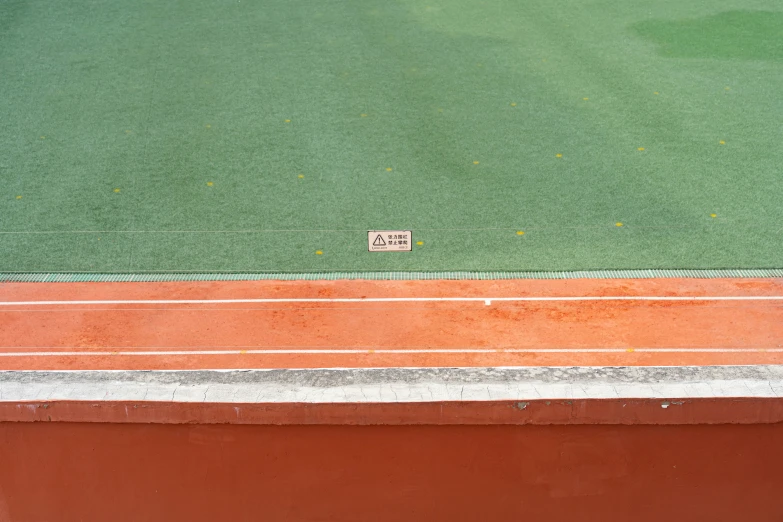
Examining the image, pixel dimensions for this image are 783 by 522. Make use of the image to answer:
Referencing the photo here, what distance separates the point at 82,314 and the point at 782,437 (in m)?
6.93

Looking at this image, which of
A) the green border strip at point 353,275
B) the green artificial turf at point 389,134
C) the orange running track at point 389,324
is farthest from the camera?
the green artificial turf at point 389,134

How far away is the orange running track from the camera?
25.3 feet

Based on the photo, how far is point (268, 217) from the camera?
9680 mm

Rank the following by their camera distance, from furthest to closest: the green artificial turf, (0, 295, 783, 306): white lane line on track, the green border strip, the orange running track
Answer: the green artificial turf < the green border strip < (0, 295, 783, 306): white lane line on track < the orange running track

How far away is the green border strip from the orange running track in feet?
0.32

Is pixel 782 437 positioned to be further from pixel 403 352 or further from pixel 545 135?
pixel 545 135

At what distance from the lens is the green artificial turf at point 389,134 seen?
9.33 meters

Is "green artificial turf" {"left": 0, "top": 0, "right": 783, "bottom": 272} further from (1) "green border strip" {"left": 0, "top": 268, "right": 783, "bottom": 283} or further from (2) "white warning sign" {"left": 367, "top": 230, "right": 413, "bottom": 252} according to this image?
(2) "white warning sign" {"left": 367, "top": 230, "right": 413, "bottom": 252}

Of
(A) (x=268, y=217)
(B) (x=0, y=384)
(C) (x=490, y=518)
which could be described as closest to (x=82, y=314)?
(A) (x=268, y=217)

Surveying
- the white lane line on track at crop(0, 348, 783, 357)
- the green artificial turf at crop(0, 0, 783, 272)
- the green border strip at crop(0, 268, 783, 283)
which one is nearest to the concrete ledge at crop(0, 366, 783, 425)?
the white lane line on track at crop(0, 348, 783, 357)

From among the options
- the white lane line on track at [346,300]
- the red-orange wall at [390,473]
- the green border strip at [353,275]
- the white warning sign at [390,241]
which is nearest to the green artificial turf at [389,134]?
the green border strip at [353,275]

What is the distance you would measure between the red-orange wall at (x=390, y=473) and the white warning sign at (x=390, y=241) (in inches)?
202

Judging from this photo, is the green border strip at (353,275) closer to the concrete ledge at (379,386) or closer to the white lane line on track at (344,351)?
the white lane line on track at (344,351)

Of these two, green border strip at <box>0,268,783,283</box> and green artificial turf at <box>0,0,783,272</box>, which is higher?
green artificial turf at <box>0,0,783,272</box>
